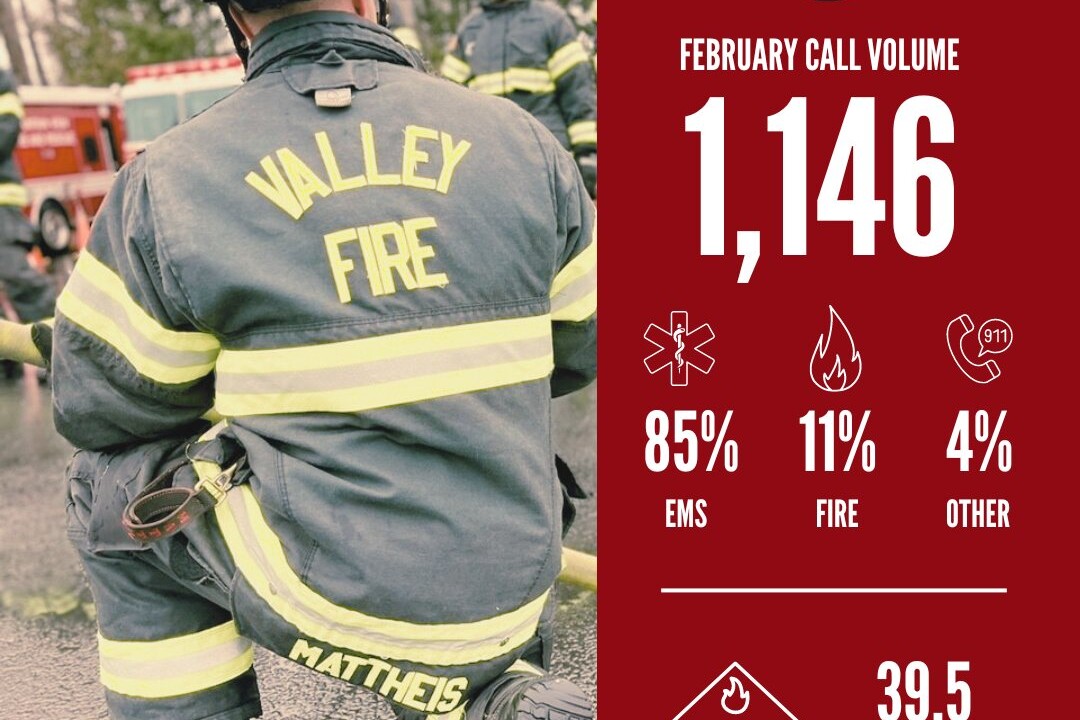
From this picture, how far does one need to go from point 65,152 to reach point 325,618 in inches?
370

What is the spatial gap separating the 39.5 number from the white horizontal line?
0.11 meters

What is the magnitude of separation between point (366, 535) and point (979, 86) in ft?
3.34

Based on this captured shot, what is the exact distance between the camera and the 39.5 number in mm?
1699

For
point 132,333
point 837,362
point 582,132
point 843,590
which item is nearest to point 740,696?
point 843,590

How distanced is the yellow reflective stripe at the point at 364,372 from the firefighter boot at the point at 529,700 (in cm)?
41

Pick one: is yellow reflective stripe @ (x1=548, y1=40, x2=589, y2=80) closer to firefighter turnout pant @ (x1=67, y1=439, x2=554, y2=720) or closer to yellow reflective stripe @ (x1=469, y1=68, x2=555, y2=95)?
yellow reflective stripe @ (x1=469, y1=68, x2=555, y2=95)

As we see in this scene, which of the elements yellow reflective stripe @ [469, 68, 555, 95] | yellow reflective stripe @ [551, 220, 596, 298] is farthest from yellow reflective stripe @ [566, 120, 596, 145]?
yellow reflective stripe @ [551, 220, 596, 298]

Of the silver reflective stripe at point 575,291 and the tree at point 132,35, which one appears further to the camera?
the tree at point 132,35

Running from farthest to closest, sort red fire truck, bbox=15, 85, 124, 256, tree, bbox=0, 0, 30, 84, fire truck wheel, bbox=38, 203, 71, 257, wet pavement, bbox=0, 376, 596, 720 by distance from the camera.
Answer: tree, bbox=0, 0, 30, 84 < red fire truck, bbox=15, 85, 124, 256 < fire truck wheel, bbox=38, 203, 71, 257 < wet pavement, bbox=0, 376, 596, 720

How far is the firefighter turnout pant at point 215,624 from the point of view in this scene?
154 centimetres

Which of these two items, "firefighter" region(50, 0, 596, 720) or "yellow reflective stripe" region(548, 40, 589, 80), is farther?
"yellow reflective stripe" region(548, 40, 589, 80)

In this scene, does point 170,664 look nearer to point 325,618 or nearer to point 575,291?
point 325,618

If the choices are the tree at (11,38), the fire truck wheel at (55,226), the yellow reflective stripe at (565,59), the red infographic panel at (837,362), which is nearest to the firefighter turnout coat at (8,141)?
the yellow reflective stripe at (565,59)

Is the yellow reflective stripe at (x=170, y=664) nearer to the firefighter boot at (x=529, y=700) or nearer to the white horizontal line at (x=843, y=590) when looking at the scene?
the firefighter boot at (x=529, y=700)
